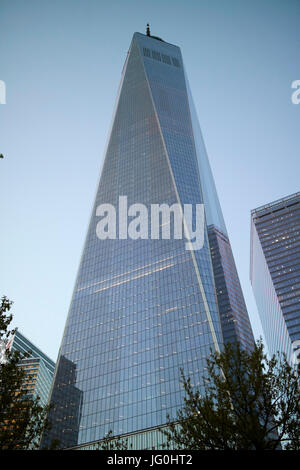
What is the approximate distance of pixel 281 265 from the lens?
537 feet

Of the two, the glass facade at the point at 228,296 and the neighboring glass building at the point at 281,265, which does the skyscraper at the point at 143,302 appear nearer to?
the glass facade at the point at 228,296

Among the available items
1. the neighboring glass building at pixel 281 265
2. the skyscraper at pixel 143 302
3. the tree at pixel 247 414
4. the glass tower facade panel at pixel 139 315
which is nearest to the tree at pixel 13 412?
the tree at pixel 247 414

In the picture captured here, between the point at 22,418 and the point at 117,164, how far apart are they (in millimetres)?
144099

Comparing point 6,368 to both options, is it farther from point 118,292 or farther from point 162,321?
point 118,292

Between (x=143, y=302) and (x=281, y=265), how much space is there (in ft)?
254

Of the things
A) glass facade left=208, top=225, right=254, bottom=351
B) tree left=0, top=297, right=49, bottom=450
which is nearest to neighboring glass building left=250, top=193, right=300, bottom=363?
glass facade left=208, top=225, right=254, bottom=351

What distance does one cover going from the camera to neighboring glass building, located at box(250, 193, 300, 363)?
144538mm

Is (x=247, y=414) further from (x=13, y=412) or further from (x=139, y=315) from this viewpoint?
(x=139, y=315)

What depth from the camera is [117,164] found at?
161250 mm

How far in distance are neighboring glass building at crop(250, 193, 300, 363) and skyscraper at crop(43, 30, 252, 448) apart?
1580 cm

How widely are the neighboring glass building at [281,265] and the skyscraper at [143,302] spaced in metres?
15.8

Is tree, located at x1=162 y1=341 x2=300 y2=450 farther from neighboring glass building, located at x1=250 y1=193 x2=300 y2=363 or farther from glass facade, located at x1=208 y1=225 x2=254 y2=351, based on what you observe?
neighboring glass building, located at x1=250 y1=193 x2=300 y2=363
